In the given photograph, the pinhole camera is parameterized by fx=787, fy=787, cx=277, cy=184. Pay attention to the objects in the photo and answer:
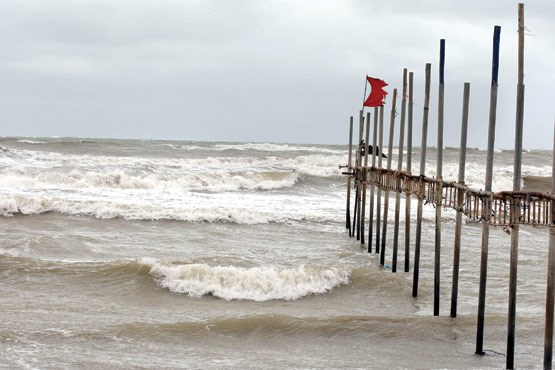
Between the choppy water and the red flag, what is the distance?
159 inches

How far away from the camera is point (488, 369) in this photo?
10.8 meters

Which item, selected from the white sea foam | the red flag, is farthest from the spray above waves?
the white sea foam

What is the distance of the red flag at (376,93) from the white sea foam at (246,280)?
5355 mm

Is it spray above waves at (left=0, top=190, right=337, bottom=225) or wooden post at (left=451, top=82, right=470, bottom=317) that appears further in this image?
spray above waves at (left=0, top=190, right=337, bottom=225)

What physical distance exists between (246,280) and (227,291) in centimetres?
67

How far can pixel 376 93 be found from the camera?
20.7 meters

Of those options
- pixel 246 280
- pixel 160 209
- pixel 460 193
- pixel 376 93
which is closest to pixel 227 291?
pixel 246 280

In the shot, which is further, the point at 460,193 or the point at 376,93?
the point at 376,93

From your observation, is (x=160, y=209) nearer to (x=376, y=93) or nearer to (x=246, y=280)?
(x=376, y=93)

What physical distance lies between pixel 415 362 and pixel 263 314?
3.13m

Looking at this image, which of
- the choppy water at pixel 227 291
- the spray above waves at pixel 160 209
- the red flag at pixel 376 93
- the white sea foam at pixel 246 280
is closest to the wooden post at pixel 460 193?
the choppy water at pixel 227 291

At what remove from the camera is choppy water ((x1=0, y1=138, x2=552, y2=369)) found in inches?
458

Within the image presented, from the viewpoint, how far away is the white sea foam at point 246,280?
52.1 feet

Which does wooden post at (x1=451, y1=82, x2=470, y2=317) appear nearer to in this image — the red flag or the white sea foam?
the white sea foam
